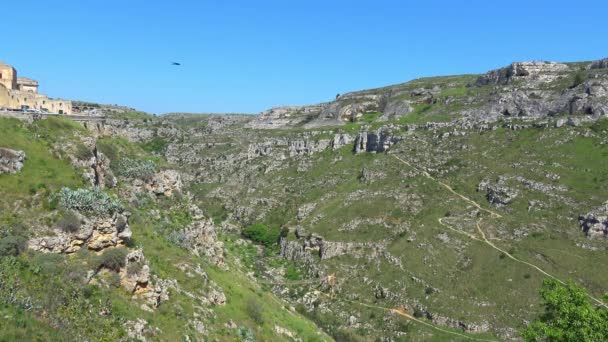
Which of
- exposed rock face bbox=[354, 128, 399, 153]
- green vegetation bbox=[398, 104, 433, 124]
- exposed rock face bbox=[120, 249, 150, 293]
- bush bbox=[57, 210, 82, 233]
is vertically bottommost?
exposed rock face bbox=[120, 249, 150, 293]

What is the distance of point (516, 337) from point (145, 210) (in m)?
50.9

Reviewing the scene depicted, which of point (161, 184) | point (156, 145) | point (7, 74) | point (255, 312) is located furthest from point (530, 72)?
point (7, 74)

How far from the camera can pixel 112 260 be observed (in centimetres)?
3112

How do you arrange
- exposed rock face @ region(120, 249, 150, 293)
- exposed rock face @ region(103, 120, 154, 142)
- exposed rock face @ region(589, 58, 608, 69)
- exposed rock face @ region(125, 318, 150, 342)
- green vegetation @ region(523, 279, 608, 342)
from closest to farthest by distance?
exposed rock face @ region(125, 318, 150, 342) → exposed rock face @ region(120, 249, 150, 293) → green vegetation @ region(523, 279, 608, 342) → exposed rock face @ region(589, 58, 608, 69) → exposed rock face @ region(103, 120, 154, 142)

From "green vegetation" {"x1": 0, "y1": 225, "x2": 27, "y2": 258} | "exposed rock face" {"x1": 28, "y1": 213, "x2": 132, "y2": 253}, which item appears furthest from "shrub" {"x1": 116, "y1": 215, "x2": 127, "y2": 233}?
"green vegetation" {"x1": 0, "y1": 225, "x2": 27, "y2": 258}

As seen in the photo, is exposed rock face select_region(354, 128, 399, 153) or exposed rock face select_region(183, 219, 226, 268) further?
exposed rock face select_region(354, 128, 399, 153)

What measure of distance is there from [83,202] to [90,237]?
2.39 metres

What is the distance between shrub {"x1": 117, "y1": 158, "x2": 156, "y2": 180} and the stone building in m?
9.72

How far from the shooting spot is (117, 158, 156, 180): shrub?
52406 millimetres

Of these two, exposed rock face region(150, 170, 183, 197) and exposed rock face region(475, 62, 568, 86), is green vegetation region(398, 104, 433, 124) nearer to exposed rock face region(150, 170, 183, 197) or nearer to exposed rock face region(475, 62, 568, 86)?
exposed rock face region(475, 62, 568, 86)

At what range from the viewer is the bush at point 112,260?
3103 centimetres

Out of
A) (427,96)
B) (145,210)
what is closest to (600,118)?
(427,96)

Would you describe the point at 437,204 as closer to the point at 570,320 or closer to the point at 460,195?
the point at 460,195

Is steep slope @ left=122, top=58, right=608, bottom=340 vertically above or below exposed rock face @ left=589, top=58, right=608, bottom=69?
below
